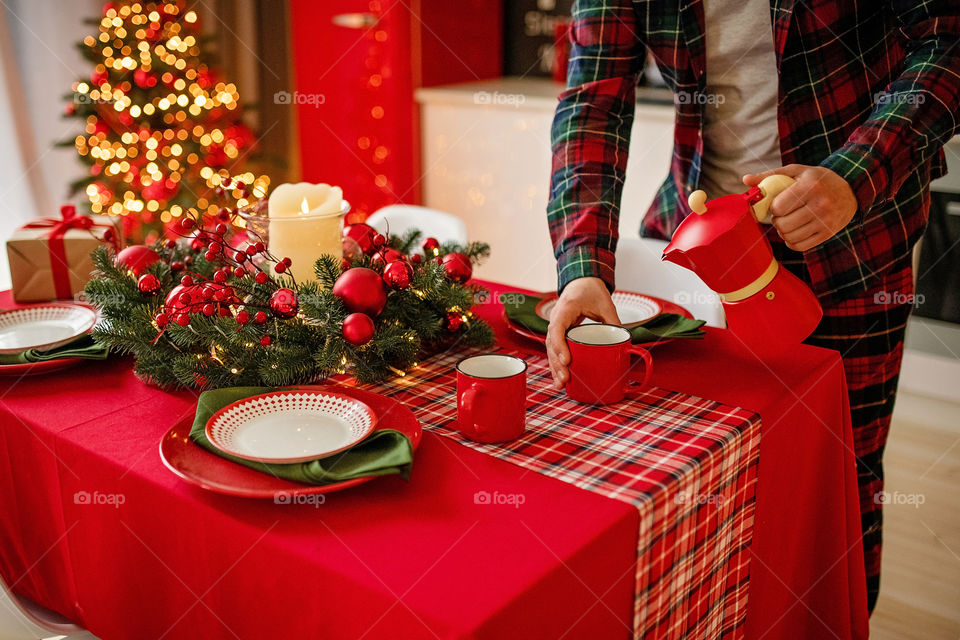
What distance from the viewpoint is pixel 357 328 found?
3.53 ft

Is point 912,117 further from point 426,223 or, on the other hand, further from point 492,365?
point 426,223

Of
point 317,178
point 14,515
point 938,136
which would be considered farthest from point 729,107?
point 317,178

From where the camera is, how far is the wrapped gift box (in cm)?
144

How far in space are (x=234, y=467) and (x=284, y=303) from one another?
28cm

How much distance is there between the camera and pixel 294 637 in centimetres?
79

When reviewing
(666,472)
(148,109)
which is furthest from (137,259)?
(148,109)

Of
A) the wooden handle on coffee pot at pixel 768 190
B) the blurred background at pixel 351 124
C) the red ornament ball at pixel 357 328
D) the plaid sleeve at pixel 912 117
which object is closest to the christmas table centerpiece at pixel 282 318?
the red ornament ball at pixel 357 328

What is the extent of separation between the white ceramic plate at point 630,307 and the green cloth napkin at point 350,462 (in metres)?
0.48

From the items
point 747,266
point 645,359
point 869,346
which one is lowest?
point 869,346

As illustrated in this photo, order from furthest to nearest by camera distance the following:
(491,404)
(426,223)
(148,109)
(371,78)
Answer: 1. (371,78)
2. (148,109)
3. (426,223)
4. (491,404)

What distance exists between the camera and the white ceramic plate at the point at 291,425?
914mm

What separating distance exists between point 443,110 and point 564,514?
2.78 m

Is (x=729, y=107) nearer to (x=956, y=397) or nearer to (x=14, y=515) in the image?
(x=14, y=515)

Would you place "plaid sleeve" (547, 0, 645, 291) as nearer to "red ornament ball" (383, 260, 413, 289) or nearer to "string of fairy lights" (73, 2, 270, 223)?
"red ornament ball" (383, 260, 413, 289)
